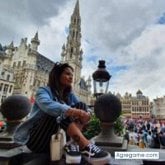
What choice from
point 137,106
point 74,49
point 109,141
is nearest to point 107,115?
point 109,141

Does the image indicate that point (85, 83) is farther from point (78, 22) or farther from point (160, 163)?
point (160, 163)

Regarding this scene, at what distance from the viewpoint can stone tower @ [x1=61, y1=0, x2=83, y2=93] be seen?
64125mm

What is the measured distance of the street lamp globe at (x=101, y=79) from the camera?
5.12 metres

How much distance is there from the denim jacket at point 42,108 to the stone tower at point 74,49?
60.3 m

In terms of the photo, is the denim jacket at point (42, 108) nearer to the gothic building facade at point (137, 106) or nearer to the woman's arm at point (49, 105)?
the woman's arm at point (49, 105)

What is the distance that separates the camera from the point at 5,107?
3775mm

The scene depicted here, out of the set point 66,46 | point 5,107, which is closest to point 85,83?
Result: point 66,46

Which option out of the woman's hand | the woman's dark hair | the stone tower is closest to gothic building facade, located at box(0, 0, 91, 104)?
the stone tower

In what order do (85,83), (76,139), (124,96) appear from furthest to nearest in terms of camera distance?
(124,96), (85,83), (76,139)

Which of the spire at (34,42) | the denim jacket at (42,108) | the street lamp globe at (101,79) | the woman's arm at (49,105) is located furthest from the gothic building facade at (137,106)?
the woman's arm at (49,105)

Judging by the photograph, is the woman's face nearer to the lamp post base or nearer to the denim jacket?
the denim jacket

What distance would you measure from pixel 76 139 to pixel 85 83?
257 feet

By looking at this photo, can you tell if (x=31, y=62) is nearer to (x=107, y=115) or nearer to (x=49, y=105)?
(x=107, y=115)

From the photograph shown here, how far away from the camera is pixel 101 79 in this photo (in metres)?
5.18
